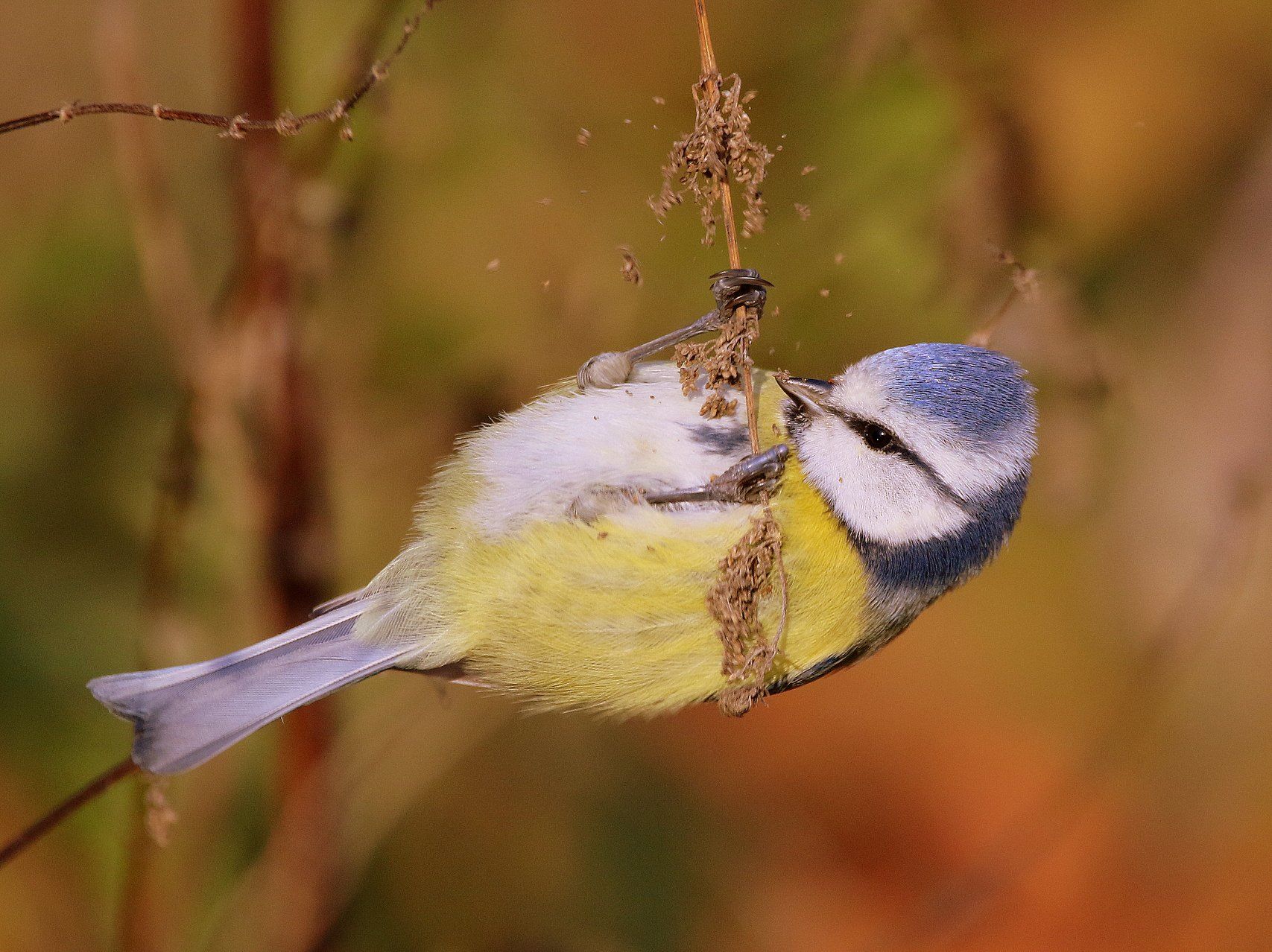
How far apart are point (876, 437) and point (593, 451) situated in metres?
0.44

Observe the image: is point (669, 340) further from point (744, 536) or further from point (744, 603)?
point (744, 603)

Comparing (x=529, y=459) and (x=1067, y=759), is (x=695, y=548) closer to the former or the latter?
(x=529, y=459)

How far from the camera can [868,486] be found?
1.44 m

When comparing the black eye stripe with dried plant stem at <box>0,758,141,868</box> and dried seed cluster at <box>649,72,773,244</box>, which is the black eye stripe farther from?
dried plant stem at <box>0,758,141,868</box>

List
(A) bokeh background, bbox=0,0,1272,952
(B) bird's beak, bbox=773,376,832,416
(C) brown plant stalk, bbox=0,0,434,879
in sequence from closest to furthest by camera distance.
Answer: (B) bird's beak, bbox=773,376,832,416 < (C) brown plant stalk, bbox=0,0,434,879 < (A) bokeh background, bbox=0,0,1272,952

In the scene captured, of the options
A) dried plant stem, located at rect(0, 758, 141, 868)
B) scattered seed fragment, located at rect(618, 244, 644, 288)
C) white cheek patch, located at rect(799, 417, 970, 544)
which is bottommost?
dried plant stem, located at rect(0, 758, 141, 868)

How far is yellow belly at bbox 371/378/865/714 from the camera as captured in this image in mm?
1352

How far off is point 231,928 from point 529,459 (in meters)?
1.11

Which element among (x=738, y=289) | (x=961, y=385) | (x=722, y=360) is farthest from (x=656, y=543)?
(x=961, y=385)

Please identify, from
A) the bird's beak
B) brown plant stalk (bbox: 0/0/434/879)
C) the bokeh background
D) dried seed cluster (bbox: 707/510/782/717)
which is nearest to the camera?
dried seed cluster (bbox: 707/510/782/717)

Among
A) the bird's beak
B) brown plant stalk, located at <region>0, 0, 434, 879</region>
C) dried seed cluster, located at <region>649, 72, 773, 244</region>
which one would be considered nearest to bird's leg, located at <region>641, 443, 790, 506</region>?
the bird's beak

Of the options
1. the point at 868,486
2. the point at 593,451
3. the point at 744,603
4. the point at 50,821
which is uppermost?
the point at 593,451

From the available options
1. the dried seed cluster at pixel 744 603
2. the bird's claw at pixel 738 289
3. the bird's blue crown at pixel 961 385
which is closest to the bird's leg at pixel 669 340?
the bird's claw at pixel 738 289

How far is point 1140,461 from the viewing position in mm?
2293
